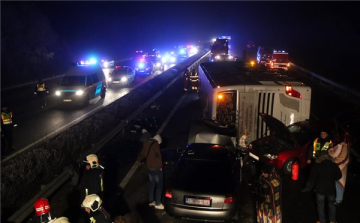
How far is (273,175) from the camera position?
21.1ft

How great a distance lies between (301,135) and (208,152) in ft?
14.1

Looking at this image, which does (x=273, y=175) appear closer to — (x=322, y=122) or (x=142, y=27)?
(x=322, y=122)

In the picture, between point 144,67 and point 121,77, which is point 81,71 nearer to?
point 121,77

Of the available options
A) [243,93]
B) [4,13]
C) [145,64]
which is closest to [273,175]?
[243,93]

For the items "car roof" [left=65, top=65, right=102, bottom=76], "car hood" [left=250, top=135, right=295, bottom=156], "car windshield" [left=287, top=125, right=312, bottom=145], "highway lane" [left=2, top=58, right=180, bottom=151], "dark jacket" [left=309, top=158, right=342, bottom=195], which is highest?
"car roof" [left=65, top=65, right=102, bottom=76]

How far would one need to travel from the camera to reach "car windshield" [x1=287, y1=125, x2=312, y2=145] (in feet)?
35.2

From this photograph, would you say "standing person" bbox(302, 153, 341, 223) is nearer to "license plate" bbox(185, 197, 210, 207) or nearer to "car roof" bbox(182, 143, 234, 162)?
"car roof" bbox(182, 143, 234, 162)

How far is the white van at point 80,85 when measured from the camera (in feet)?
67.0

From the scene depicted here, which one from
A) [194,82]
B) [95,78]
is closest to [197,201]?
[95,78]

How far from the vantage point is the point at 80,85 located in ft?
68.4

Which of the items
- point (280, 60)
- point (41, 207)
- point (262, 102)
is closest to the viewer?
point (41, 207)

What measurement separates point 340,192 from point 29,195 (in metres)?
7.37

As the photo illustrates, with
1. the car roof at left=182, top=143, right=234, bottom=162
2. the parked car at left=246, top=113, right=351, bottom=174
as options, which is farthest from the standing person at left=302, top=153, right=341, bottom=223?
the parked car at left=246, top=113, right=351, bottom=174

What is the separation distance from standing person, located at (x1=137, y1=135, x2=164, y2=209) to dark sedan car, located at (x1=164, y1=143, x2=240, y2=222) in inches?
19.7
